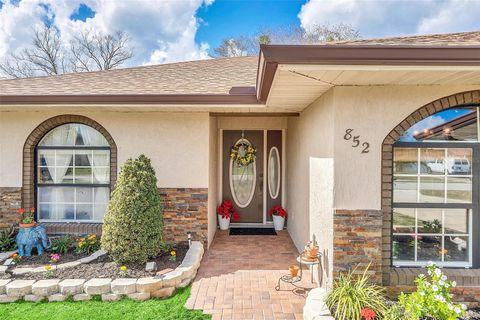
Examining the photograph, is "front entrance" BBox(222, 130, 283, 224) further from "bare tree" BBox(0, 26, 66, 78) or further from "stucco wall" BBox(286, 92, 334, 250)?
"bare tree" BBox(0, 26, 66, 78)

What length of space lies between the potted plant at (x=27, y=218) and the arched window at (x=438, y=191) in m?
5.94

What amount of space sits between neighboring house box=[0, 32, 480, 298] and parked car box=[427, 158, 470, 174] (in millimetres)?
28

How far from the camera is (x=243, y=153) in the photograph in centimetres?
769

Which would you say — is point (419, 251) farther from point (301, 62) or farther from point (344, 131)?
point (301, 62)

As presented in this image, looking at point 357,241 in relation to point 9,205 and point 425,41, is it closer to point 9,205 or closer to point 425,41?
point 425,41

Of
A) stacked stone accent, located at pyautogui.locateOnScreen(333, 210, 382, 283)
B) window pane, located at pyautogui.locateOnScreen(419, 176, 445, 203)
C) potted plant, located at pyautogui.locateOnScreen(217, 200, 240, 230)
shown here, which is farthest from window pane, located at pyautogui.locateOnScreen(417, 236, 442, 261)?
potted plant, located at pyautogui.locateOnScreen(217, 200, 240, 230)

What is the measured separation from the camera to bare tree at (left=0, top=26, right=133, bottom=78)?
60.4 feet

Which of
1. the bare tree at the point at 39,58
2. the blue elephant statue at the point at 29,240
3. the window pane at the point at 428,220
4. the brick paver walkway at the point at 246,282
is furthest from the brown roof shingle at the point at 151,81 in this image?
the bare tree at the point at 39,58

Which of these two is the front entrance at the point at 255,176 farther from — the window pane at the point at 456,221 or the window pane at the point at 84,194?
the window pane at the point at 456,221

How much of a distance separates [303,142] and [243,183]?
266 cm

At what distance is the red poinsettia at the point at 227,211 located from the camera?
24.1 feet

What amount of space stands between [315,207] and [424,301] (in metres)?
1.92

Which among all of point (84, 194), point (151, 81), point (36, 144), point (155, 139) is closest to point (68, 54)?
point (36, 144)

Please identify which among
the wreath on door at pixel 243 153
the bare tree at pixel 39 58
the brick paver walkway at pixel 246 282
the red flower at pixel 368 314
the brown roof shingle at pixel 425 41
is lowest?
the brick paver walkway at pixel 246 282
